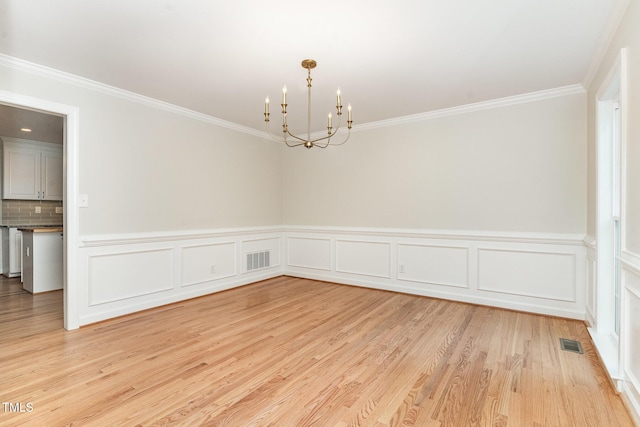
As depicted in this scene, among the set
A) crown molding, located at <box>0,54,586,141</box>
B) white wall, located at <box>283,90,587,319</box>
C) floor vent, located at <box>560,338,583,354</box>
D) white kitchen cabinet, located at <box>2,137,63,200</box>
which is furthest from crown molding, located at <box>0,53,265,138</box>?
floor vent, located at <box>560,338,583,354</box>

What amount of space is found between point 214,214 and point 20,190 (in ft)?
12.6

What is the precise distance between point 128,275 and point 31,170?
3878mm

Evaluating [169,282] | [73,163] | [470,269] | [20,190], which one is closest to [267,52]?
[73,163]

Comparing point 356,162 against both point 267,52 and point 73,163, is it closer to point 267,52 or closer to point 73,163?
point 267,52

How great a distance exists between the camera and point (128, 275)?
3.55 m

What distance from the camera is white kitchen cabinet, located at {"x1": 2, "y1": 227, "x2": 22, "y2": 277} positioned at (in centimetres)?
534

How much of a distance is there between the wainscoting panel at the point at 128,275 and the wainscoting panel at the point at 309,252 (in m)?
2.13

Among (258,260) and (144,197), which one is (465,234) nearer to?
(258,260)

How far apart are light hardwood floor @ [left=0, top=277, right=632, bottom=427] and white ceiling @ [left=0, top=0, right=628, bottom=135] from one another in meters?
2.44

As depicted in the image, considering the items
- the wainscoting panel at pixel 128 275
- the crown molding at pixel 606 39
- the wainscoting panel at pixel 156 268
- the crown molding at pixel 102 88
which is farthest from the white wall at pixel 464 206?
the wainscoting panel at pixel 128 275

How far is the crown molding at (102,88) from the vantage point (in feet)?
8.98

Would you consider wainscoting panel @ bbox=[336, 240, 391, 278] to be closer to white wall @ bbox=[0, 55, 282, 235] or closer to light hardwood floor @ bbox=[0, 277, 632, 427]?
light hardwood floor @ bbox=[0, 277, 632, 427]

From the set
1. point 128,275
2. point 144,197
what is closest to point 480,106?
point 144,197

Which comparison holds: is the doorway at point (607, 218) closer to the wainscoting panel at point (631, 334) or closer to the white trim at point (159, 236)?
the wainscoting panel at point (631, 334)
